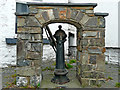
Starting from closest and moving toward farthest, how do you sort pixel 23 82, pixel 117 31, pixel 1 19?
pixel 23 82, pixel 1 19, pixel 117 31

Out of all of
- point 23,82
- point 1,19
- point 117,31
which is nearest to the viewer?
point 23,82

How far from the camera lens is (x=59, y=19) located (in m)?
3.28

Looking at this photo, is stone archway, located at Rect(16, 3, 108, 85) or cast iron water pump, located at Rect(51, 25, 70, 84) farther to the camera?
cast iron water pump, located at Rect(51, 25, 70, 84)

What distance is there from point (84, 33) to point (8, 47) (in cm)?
460

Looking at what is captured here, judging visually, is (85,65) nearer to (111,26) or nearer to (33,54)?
(33,54)

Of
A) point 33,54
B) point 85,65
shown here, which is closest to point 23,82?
point 33,54

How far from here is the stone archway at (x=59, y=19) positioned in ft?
10.7

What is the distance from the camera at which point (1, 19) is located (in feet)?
20.5

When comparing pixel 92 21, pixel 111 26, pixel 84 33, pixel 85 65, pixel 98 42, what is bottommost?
pixel 85 65

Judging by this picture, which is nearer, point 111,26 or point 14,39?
point 14,39

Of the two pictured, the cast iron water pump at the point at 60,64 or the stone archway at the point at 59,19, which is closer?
the stone archway at the point at 59,19

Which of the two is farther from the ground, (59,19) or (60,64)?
(59,19)

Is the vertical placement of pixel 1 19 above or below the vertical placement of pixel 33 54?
above

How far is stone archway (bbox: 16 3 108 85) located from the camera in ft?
10.7
